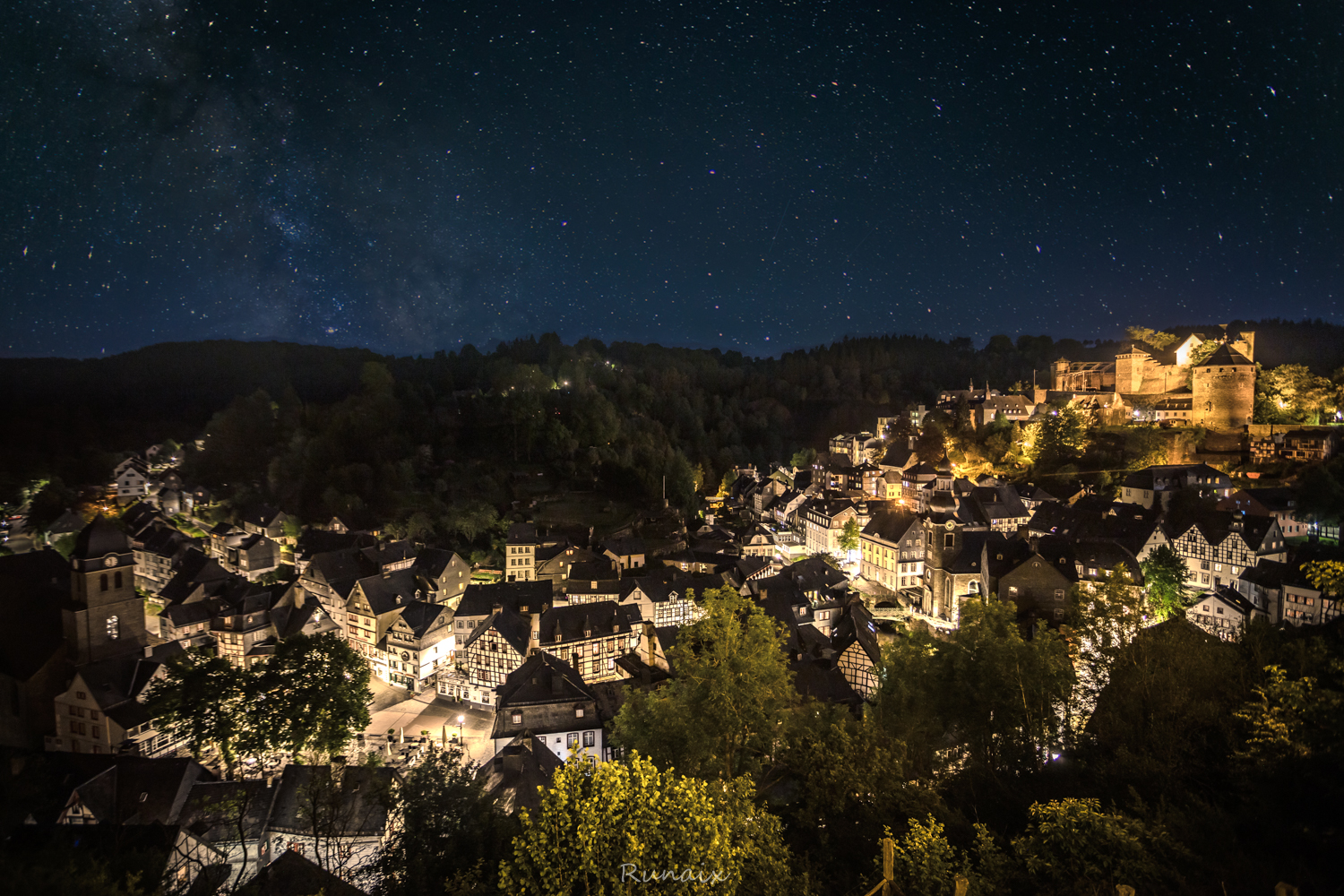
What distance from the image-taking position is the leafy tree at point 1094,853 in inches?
270

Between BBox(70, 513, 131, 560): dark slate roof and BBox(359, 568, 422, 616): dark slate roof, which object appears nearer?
BBox(70, 513, 131, 560): dark slate roof

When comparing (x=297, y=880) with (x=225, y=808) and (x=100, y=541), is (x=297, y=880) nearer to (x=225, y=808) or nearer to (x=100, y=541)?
(x=225, y=808)

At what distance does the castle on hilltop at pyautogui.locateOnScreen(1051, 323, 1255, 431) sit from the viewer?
43.0 m

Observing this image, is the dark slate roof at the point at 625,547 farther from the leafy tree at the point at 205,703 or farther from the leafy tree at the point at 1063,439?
the leafy tree at the point at 1063,439

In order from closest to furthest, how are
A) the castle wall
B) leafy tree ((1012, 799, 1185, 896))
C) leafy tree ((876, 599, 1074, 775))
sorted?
1. leafy tree ((1012, 799, 1185, 896))
2. leafy tree ((876, 599, 1074, 775))
3. the castle wall

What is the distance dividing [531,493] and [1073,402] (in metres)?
44.8

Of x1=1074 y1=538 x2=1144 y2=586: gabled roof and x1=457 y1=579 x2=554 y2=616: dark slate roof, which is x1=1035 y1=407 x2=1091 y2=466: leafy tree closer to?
x1=1074 y1=538 x2=1144 y2=586: gabled roof

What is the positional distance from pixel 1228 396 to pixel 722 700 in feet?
168

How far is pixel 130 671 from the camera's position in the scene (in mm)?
20469

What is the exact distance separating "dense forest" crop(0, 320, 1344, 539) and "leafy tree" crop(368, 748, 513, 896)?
3507 cm

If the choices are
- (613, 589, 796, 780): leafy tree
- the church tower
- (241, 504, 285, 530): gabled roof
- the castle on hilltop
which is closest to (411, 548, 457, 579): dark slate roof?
the church tower

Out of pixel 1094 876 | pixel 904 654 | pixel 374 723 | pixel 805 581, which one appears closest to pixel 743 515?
pixel 805 581

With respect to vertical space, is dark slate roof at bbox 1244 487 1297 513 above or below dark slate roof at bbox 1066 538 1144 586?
above

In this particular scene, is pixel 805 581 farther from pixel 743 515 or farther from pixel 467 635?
pixel 743 515
